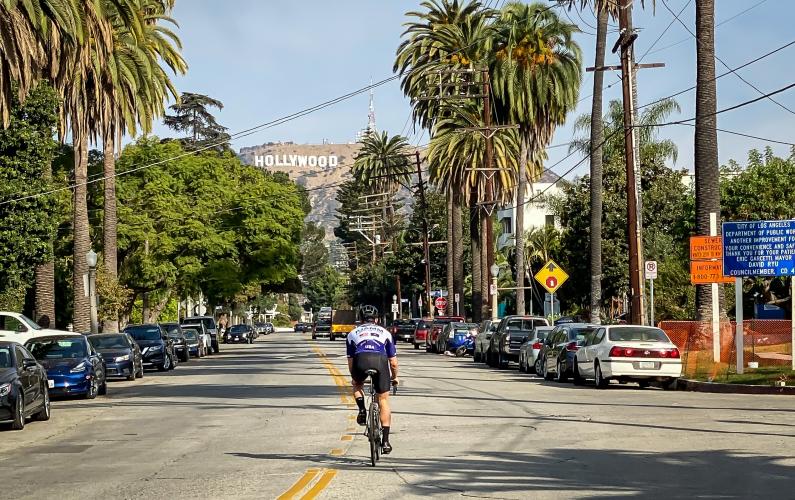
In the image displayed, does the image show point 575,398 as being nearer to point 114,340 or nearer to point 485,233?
point 114,340

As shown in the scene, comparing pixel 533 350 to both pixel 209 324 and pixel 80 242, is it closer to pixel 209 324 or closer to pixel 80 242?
pixel 80 242

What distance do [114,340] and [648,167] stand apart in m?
42.3

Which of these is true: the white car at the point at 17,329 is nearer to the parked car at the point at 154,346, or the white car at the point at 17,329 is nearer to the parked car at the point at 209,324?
the parked car at the point at 154,346

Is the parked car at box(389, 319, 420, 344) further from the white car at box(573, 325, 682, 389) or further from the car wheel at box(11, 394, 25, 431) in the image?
the car wheel at box(11, 394, 25, 431)

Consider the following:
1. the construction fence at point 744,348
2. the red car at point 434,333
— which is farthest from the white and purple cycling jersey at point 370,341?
the red car at point 434,333

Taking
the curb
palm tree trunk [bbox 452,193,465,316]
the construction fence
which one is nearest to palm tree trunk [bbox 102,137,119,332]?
palm tree trunk [bbox 452,193,465,316]

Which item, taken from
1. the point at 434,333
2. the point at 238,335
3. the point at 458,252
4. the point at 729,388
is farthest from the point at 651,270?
the point at 238,335

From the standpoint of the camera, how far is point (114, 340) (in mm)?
36469

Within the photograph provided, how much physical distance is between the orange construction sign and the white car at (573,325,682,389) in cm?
280

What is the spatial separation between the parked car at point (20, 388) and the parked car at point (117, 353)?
43.0ft

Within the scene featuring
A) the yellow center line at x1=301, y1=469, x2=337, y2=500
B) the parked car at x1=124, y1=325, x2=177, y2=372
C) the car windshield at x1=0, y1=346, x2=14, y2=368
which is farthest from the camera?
the parked car at x1=124, y1=325, x2=177, y2=372

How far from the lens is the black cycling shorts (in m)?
14.9

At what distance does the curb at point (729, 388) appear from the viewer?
26328mm

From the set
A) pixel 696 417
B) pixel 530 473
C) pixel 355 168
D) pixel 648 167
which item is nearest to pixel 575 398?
pixel 696 417
